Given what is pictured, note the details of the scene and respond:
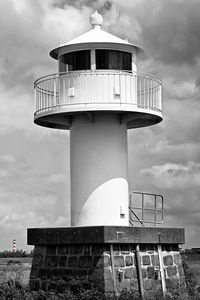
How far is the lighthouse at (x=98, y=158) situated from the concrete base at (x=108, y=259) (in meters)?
0.02

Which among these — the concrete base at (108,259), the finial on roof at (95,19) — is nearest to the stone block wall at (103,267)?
the concrete base at (108,259)

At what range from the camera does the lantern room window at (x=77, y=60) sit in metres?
17.6

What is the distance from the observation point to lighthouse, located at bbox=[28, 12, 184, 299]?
17.0 m

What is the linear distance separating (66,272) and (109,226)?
1504 millimetres

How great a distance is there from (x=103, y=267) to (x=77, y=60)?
4.83m

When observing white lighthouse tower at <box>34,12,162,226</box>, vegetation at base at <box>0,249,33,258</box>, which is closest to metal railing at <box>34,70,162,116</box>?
white lighthouse tower at <box>34,12,162,226</box>

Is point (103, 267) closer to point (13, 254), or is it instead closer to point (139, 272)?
point (139, 272)

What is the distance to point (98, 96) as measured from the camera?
17.2m

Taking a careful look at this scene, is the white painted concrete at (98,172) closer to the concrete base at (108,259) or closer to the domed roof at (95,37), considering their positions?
the concrete base at (108,259)

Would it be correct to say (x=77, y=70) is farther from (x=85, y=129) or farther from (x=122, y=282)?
(x=122, y=282)

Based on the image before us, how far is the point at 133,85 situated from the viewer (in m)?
17.8

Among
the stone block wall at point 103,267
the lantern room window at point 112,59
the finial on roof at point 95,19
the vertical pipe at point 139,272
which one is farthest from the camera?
the finial on roof at point 95,19

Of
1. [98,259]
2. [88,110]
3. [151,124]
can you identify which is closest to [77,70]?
[88,110]

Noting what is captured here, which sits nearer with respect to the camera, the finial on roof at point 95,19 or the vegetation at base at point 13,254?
the finial on roof at point 95,19
